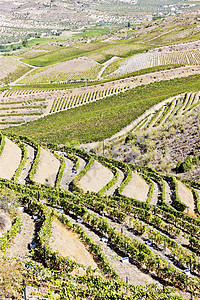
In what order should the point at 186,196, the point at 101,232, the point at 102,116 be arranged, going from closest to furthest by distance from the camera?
the point at 101,232 < the point at 186,196 < the point at 102,116

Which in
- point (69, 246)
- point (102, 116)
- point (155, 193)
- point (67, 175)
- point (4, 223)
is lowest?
point (4, 223)

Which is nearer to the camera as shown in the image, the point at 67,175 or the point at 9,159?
the point at 9,159

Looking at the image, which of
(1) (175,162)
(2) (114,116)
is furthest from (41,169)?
(2) (114,116)

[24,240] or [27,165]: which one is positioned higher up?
[27,165]

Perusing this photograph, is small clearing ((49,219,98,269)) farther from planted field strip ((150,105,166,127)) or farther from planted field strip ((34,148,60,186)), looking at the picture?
planted field strip ((150,105,166,127))

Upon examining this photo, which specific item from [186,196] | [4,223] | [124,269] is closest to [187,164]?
[186,196]

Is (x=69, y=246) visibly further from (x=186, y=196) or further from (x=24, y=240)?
(x=186, y=196)
